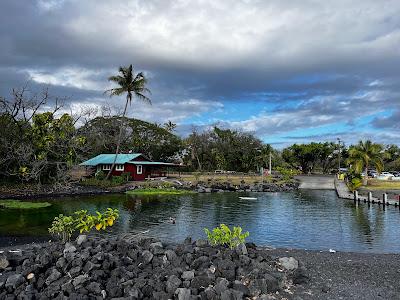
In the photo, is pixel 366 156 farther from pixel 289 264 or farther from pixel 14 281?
pixel 14 281

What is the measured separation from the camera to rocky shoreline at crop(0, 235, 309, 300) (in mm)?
7980

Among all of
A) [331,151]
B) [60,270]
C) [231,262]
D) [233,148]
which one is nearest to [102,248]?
[60,270]

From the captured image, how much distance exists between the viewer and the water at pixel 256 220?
19.3m

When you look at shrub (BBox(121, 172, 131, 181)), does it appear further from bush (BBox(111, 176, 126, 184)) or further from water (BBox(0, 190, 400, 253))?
water (BBox(0, 190, 400, 253))

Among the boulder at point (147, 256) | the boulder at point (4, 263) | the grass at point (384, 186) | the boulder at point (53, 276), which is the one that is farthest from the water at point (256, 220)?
the grass at point (384, 186)

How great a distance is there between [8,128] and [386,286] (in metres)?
39.6

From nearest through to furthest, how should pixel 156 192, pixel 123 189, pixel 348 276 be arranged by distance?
1. pixel 348 276
2. pixel 156 192
3. pixel 123 189

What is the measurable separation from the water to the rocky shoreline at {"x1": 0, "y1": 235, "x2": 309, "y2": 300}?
27.8 ft

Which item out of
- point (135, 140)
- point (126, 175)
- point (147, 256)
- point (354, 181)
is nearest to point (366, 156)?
point (354, 181)

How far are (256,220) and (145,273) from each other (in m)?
17.7

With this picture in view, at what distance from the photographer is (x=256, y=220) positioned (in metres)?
25.8

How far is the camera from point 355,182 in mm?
44812

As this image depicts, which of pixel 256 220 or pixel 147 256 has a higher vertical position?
pixel 147 256

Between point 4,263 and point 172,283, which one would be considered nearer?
point 172,283
